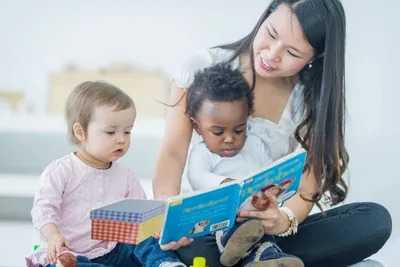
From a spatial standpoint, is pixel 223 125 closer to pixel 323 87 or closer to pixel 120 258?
pixel 323 87

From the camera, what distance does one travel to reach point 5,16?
3318 mm

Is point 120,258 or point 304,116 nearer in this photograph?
point 120,258

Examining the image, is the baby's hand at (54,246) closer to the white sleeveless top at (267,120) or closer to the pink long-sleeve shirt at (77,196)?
the pink long-sleeve shirt at (77,196)

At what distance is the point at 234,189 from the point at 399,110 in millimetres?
1064

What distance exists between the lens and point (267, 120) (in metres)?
1.41

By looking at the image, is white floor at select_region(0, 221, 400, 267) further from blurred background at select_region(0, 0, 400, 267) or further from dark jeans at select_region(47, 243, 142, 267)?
dark jeans at select_region(47, 243, 142, 267)

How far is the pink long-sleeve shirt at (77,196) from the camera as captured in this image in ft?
3.95

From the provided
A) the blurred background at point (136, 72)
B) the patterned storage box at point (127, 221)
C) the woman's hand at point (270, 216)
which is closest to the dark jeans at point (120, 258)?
the patterned storage box at point (127, 221)

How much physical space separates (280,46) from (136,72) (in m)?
2.01

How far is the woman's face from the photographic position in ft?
4.40

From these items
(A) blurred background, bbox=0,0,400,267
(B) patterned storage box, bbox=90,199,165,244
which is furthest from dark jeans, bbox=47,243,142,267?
(A) blurred background, bbox=0,0,400,267

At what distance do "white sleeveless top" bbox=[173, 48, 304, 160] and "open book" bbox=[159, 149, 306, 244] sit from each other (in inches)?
9.2

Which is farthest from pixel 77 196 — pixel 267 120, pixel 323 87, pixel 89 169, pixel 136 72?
pixel 136 72

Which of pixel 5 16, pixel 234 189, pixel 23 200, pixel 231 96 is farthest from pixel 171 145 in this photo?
pixel 5 16
